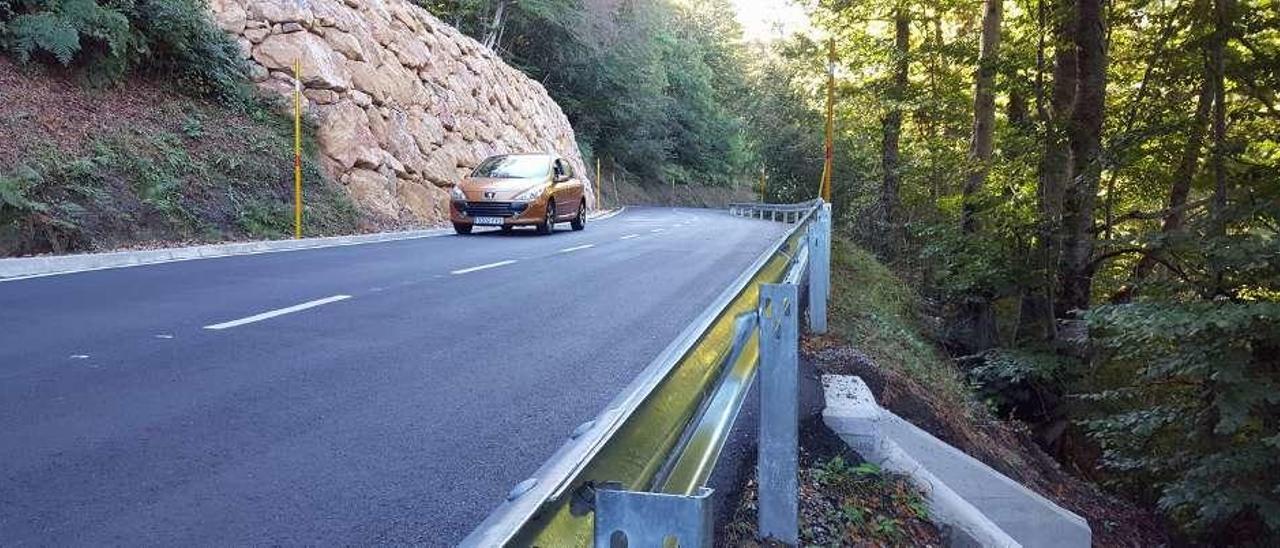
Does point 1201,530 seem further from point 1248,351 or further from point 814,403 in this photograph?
point 814,403

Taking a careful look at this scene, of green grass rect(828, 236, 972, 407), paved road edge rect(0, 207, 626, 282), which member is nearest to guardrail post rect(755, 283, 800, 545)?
green grass rect(828, 236, 972, 407)

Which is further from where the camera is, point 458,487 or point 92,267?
point 92,267

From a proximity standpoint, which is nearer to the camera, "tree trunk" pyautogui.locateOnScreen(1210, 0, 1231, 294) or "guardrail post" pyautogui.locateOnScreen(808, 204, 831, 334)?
"guardrail post" pyautogui.locateOnScreen(808, 204, 831, 334)

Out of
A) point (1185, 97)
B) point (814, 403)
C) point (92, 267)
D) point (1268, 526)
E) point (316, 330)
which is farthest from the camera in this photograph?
point (1185, 97)

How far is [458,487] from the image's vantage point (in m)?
3.95

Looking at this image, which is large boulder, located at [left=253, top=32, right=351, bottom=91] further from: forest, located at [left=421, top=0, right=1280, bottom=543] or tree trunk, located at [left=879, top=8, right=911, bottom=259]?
tree trunk, located at [left=879, top=8, right=911, bottom=259]

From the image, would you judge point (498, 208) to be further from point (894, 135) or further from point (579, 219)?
point (894, 135)

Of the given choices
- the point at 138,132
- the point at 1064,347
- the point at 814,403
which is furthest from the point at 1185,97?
the point at 138,132

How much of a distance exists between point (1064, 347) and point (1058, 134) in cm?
269

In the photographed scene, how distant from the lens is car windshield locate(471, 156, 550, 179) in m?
20.5

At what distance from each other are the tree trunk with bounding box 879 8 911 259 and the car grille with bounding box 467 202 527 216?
820 cm

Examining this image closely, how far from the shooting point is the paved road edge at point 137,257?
1048 cm

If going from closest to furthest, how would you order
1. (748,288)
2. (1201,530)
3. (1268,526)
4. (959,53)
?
(748,288) < (1268,526) < (1201,530) < (959,53)

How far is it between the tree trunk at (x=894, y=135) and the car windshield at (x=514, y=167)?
7614 millimetres
